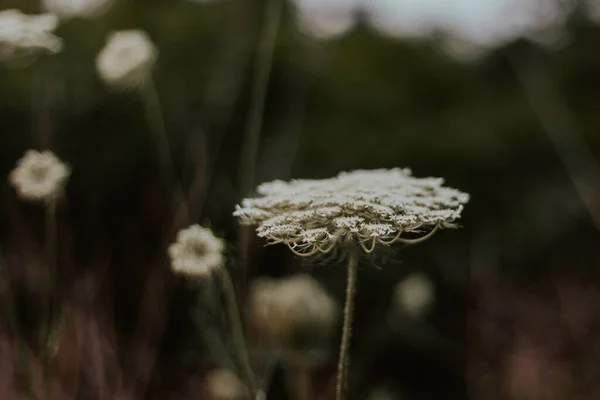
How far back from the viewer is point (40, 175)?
39.2 inches

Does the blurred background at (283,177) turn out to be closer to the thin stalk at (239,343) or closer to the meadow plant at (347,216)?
the thin stalk at (239,343)

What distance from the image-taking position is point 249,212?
688mm

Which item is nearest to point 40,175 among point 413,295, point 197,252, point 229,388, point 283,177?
point 197,252

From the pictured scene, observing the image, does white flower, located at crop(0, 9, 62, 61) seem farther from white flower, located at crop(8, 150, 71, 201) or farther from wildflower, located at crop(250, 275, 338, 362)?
wildflower, located at crop(250, 275, 338, 362)

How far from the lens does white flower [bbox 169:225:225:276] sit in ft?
2.61

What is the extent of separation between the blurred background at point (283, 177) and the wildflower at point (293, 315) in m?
0.06

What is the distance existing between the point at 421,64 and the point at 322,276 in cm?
252

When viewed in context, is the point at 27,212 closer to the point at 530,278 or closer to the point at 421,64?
the point at 530,278

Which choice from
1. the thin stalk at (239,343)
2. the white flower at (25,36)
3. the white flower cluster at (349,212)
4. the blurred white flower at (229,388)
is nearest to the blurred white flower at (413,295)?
the blurred white flower at (229,388)

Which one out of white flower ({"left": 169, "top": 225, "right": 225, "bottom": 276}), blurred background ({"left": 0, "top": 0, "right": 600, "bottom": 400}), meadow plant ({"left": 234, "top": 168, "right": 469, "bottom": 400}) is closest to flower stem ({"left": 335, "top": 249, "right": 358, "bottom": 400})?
meadow plant ({"left": 234, "top": 168, "right": 469, "bottom": 400})

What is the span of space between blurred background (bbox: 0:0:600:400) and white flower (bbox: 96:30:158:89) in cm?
17

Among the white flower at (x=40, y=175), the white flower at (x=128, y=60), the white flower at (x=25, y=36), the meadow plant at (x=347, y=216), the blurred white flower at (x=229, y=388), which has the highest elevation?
the white flower at (x=128, y=60)

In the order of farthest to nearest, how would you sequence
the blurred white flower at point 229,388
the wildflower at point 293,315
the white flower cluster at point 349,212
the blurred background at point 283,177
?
the blurred background at point 283,177
the wildflower at point 293,315
the blurred white flower at point 229,388
the white flower cluster at point 349,212

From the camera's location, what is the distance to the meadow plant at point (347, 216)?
0.62 meters
